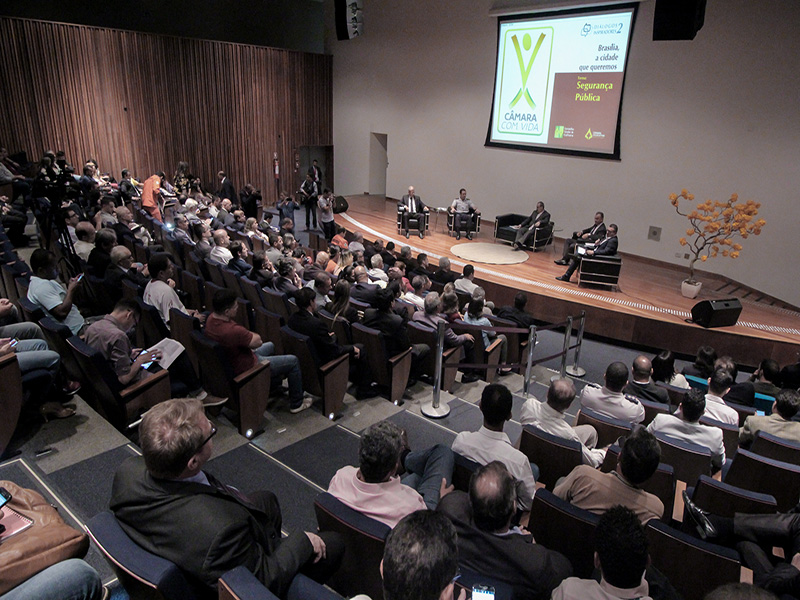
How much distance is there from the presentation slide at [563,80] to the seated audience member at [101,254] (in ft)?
26.8

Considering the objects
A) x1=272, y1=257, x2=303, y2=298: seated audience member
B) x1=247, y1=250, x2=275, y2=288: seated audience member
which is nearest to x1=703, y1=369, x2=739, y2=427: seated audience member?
x1=272, y1=257, x2=303, y2=298: seated audience member

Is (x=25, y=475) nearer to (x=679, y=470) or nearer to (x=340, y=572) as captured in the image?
(x=340, y=572)

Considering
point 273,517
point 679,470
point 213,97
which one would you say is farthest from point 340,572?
point 213,97

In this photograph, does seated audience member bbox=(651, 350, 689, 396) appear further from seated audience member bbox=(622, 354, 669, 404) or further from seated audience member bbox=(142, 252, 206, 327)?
seated audience member bbox=(142, 252, 206, 327)

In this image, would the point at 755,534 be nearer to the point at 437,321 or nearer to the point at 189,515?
the point at 189,515

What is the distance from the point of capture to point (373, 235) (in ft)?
34.4

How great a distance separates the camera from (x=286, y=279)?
17.9 feet

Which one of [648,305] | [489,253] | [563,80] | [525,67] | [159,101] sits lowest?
[648,305]

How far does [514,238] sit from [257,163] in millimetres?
7364

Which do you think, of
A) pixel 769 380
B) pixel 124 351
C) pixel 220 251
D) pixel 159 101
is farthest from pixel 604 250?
pixel 159 101

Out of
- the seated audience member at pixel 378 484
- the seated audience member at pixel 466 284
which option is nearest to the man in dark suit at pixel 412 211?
the seated audience member at pixel 466 284

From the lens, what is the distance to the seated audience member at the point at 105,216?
6.74 m

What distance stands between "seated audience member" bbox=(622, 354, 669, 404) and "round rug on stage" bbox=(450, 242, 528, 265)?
16.1ft

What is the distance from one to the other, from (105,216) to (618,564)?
745 cm
